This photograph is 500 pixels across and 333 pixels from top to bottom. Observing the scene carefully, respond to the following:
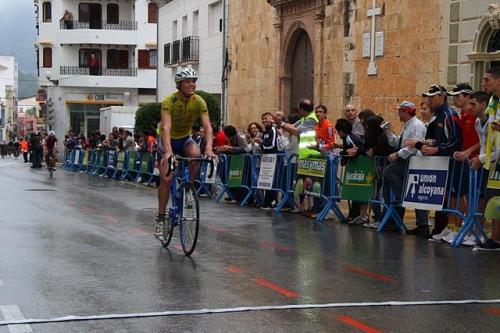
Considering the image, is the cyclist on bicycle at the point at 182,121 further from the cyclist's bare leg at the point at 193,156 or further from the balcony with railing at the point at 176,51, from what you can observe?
the balcony with railing at the point at 176,51

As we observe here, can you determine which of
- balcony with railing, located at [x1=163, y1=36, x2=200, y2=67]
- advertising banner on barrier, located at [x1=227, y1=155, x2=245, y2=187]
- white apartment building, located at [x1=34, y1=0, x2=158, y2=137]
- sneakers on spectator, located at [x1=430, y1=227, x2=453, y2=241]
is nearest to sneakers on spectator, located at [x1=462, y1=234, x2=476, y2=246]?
sneakers on spectator, located at [x1=430, y1=227, x2=453, y2=241]

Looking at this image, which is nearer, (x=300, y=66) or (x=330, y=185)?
(x=330, y=185)

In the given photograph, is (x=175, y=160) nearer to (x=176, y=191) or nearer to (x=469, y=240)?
(x=176, y=191)

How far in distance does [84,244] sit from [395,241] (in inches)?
160

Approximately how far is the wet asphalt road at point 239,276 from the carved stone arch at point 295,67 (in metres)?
12.6

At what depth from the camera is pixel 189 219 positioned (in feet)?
32.5

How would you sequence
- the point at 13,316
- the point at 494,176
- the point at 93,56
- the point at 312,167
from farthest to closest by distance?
the point at 93,56 < the point at 312,167 < the point at 494,176 < the point at 13,316

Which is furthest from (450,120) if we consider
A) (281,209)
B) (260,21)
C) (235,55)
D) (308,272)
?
(235,55)

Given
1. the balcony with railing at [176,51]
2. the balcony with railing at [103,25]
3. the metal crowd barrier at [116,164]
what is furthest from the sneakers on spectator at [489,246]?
the balcony with railing at [103,25]

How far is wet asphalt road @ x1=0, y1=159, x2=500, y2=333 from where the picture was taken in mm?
6609

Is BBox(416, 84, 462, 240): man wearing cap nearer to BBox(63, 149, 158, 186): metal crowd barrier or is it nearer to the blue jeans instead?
the blue jeans

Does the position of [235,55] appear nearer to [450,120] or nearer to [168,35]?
[168,35]

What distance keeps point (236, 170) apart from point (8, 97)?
12995 cm

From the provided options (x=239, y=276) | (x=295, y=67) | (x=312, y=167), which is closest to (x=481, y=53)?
(x=312, y=167)
